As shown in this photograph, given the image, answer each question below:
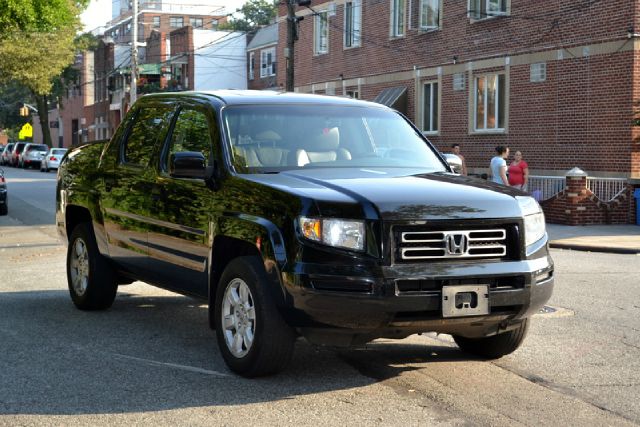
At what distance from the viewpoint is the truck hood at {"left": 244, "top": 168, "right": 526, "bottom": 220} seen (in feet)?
19.6

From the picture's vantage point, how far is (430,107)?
31328 mm

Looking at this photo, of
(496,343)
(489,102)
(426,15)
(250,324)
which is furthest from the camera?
(426,15)

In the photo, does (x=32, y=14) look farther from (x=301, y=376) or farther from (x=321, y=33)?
(x=301, y=376)

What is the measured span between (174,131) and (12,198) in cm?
2344

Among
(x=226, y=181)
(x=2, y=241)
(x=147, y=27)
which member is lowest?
(x=2, y=241)

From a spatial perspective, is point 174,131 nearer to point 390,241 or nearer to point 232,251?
point 232,251

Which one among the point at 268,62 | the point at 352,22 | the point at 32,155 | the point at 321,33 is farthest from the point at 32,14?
the point at 32,155

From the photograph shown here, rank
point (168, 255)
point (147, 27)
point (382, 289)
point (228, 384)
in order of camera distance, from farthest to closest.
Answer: point (147, 27) → point (168, 255) → point (228, 384) → point (382, 289)

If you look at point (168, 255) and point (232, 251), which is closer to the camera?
point (232, 251)

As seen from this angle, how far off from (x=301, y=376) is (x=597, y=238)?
1335 cm

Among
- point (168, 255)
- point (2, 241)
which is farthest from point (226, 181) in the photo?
point (2, 241)

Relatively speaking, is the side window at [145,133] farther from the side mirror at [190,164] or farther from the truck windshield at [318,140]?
the side mirror at [190,164]

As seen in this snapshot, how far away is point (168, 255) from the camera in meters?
7.59

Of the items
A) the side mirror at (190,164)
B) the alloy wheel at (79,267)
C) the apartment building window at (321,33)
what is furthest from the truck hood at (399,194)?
the apartment building window at (321,33)
